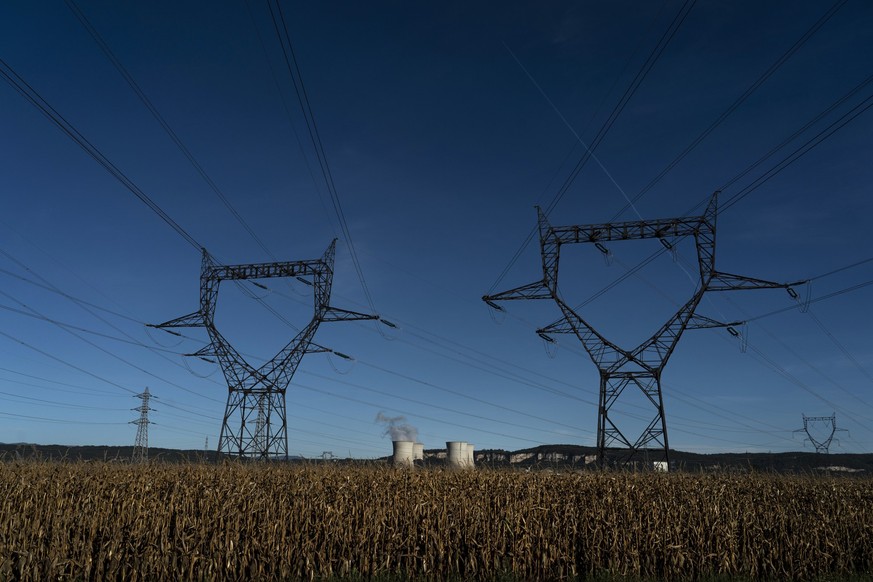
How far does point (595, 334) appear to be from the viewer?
3569cm

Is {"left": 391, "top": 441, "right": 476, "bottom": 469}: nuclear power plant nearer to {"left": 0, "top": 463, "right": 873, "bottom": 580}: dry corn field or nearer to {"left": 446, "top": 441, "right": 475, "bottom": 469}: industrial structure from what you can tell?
{"left": 446, "top": 441, "right": 475, "bottom": 469}: industrial structure

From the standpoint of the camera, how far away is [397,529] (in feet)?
46.0

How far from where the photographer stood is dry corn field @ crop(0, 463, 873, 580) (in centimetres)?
1234

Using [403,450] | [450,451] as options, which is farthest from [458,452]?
[403,450]

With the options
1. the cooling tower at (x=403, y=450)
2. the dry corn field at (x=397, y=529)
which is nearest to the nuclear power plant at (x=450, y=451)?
the cooling tower at (x=403, y=450)

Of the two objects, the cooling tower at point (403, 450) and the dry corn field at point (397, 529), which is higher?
the cooling tower at point (403, 450)

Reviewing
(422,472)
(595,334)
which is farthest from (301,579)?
(595,334)

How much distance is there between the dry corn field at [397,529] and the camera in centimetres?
1234

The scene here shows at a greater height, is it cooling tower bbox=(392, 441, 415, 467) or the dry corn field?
cooling tower bbox=(392, 441, 415, 467)

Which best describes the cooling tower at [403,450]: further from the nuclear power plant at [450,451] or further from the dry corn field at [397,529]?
the dry corn field at [397,529]

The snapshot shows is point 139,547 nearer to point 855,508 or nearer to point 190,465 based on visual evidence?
point 190,465

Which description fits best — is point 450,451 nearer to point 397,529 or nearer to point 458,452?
point 458,452

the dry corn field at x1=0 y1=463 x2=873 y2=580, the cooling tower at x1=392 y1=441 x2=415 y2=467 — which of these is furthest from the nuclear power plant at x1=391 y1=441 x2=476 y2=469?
the dry corn field at x1=0 y1=463 x2=873 y2=580

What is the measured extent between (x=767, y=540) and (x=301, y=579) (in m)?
11.8
